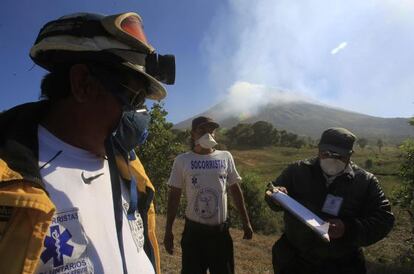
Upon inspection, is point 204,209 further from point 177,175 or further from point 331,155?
point 331,155

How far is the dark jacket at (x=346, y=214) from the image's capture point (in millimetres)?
3436

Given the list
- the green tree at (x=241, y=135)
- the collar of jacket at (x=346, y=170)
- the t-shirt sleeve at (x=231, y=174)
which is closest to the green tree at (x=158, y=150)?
the t-shirt sleeve at (x=231, y=174)

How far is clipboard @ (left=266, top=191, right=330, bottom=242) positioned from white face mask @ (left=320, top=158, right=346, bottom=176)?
0.50 metres

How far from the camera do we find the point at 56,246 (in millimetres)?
1326

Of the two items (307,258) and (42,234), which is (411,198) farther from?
(42,234)

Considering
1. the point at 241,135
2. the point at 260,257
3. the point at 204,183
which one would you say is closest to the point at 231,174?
the point at 204,183

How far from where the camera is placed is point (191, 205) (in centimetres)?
467

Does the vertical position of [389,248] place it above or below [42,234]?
below

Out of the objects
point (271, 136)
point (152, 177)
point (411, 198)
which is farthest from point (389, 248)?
point (271, 136)

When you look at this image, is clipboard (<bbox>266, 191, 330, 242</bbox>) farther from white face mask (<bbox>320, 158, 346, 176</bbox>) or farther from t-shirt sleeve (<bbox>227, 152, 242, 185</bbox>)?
t-shirt sleeve (<bbox>227, 152, 242, 185</bbox>)

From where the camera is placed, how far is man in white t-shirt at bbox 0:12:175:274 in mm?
1262

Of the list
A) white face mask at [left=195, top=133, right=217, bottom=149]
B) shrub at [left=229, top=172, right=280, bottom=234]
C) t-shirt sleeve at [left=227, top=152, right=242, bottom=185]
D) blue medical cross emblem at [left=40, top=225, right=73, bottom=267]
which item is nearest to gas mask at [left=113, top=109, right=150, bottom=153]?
blue medical cross emblem at [left=40, top=225, right=73, bottom=267]

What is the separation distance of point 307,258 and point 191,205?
155 centimetres

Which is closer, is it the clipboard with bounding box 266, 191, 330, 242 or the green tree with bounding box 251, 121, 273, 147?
the clipboard with bounding box 266, 191, 330, 242
